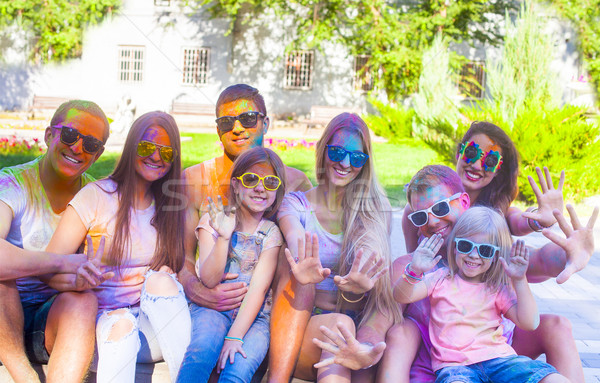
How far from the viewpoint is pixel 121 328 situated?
209cm

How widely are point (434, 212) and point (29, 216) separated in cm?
176

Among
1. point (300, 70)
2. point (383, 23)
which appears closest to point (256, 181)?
point (383, 23)

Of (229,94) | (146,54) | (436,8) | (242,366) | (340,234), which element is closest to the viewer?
(242,366)

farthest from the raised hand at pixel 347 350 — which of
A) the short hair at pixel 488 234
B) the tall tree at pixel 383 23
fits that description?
the tall tree at pixel 383 23

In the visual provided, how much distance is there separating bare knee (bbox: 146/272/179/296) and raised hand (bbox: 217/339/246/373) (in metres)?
0.31

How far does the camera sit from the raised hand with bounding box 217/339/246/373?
2080 millimetres

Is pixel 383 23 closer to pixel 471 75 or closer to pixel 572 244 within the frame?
pixel 471 75

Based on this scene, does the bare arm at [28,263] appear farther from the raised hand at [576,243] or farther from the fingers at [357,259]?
the raised hand at [576,243]

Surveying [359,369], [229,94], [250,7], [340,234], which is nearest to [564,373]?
[359,369]

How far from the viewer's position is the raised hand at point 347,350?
2.02m

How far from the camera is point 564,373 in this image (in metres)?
2.11

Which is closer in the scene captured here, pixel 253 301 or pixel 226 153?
pixel 253 301

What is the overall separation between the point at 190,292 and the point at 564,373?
158 cm

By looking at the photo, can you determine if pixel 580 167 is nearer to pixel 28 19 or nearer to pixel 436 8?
pixel 28 19
